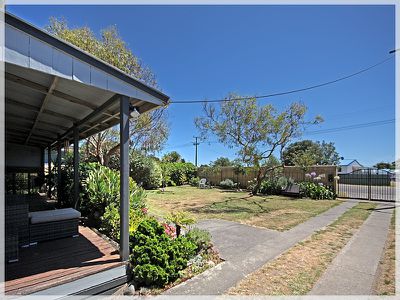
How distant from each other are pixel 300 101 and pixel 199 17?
7855 mm

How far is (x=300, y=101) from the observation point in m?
13.4

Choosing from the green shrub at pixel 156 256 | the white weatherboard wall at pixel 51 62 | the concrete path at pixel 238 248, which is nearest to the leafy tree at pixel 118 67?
the concrete path at pixel 238 248

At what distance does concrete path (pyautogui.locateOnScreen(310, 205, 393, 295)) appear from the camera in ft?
10.7

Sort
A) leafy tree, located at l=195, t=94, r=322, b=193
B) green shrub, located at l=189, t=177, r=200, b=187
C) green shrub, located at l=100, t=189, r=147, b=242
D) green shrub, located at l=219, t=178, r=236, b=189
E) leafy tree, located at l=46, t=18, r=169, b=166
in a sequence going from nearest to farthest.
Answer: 1. green shrub, located at l=100, t=189, r=147, b=242
2. leafy tree, located at l=46, t=18, r=169, b=166
3. leafy tree, located at l=195, t=94, r=322, b=193
4. green shrub, located at l=219, t=178, r=236, b=189
5. green shrub, located at l=189, t=177, r=200, b=187

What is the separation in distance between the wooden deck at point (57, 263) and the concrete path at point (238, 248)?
1.24 m

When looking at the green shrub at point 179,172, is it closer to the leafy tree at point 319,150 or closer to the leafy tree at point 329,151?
the leafy tree at point 319,150

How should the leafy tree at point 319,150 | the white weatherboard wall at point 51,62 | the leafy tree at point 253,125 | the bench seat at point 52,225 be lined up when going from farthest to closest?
the leafy tree at point 319,150
the leafy tree at point 253,125
the bench seat at point 52,225
the white weatherboard wall at point 51,62

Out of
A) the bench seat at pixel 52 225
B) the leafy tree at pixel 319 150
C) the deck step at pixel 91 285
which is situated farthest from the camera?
the leafy tree at pixel 319 150

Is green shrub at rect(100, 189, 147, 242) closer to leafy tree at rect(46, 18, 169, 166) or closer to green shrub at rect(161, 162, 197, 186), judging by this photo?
leafy tree at rect(46, 18, 169, 166)

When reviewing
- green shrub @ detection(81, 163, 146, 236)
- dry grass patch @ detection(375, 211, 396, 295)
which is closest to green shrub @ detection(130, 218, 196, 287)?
green shrub @ detection(81, 163, 146, 236)

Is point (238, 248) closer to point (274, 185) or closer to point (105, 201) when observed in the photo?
point (105, 201)

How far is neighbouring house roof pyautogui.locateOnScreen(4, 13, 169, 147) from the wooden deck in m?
2.58

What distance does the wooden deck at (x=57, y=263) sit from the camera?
282 centimetres

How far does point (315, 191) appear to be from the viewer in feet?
44.5
